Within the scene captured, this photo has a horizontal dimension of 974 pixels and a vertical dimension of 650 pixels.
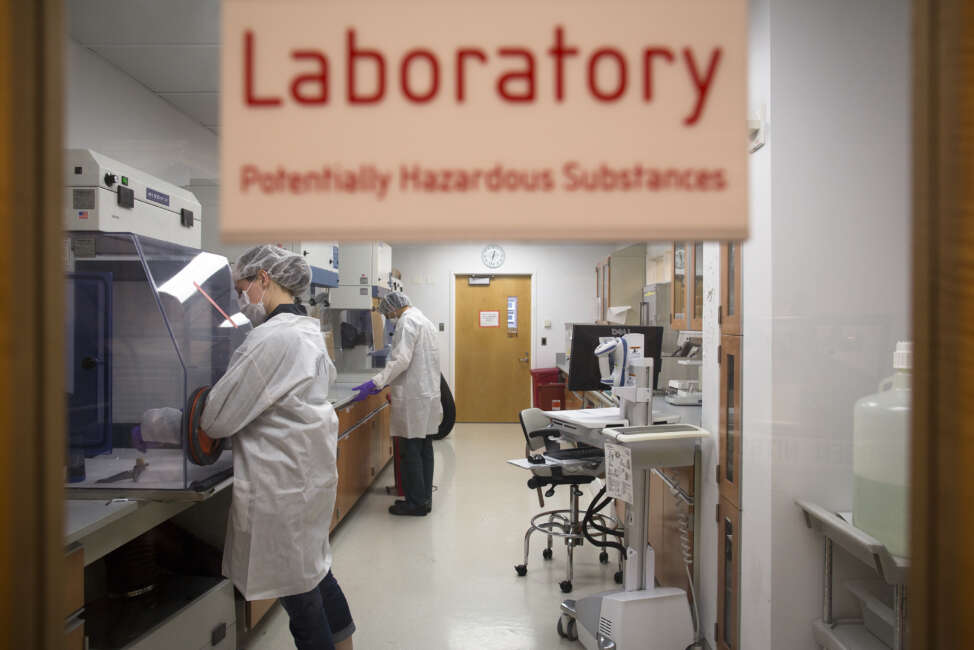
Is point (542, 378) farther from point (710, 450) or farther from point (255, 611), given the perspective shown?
point (255, 611)

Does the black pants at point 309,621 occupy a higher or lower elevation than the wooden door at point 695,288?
lower

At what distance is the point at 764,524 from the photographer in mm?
1669

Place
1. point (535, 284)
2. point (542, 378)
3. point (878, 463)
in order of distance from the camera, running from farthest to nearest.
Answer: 1. point (535, 284)
2. point (542, 378)
3. point (878, 463)

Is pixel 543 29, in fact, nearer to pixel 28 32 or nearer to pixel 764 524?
pixel 28 32

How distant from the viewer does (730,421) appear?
1935mm

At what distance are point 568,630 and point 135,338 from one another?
2089 mm

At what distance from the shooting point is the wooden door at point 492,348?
7059 mm

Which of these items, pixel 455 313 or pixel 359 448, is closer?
pixel 359 448

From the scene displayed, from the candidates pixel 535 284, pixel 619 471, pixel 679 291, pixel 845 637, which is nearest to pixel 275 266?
pixel 619 471

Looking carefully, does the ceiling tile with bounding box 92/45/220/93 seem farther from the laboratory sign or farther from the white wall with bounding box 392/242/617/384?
the white wall with bounding box 392/242/617/384

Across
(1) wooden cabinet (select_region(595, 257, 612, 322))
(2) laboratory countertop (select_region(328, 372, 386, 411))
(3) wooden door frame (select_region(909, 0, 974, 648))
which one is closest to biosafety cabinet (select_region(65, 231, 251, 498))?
(2) laboratory countertop (select_region(328, 372, 386, 411))

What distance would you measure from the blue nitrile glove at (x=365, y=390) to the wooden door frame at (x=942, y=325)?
313 cm

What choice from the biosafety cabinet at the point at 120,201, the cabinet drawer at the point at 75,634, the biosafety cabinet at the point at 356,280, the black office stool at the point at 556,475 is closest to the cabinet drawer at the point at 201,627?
the cabinet drawer at the point at 75,634

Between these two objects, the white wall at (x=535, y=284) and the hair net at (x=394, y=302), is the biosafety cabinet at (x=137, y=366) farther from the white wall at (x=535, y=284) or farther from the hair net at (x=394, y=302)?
the white wall at (x=535, y=284)
